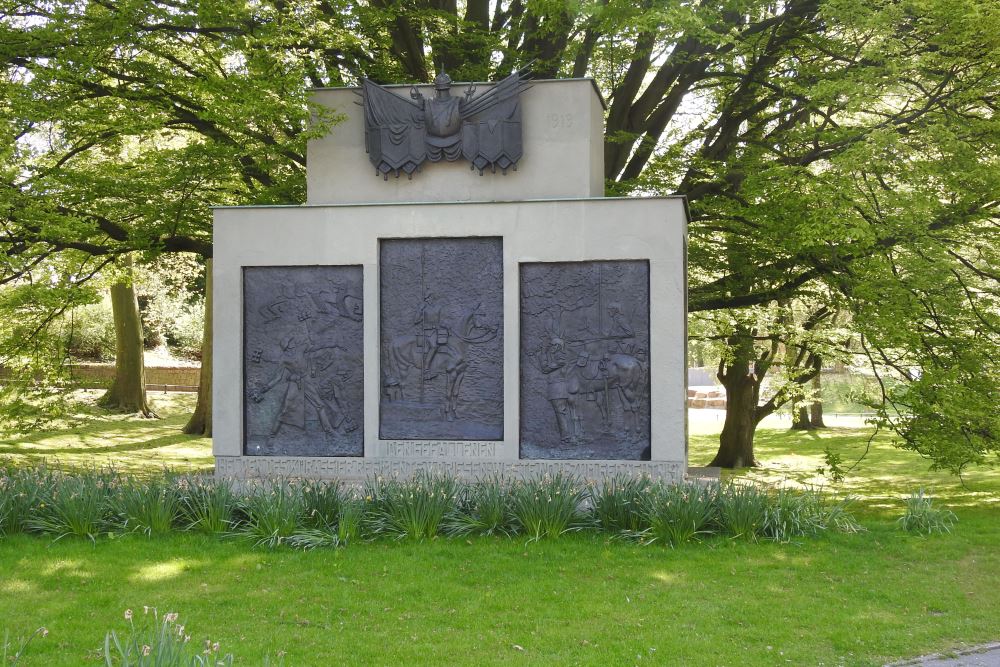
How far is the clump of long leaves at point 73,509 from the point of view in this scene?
1084 cm

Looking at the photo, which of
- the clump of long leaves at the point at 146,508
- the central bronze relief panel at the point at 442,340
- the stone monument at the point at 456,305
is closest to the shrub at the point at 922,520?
the stone monument at the point at 456,305

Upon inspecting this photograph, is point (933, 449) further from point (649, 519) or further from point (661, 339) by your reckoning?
point (649, 519)

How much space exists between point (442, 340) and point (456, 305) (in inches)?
22.3

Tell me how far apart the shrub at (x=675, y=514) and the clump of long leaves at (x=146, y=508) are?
563cm

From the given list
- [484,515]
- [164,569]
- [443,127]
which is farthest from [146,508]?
[443,127]

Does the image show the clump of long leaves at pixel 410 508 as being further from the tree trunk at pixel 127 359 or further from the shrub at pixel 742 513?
the tree trunk at pixel 127 359

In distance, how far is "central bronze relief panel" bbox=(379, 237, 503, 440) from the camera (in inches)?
533

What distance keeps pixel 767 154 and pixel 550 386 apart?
8462mm

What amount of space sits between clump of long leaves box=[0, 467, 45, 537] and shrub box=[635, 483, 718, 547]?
24.1 feet

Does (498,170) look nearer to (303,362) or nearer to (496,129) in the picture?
(496,129)

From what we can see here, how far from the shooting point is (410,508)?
10.9m

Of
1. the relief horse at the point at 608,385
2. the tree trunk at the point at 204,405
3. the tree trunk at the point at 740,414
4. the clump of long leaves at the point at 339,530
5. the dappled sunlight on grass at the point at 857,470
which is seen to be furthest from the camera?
the tree trunk at the point at 204,405

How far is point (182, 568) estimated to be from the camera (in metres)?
9.58

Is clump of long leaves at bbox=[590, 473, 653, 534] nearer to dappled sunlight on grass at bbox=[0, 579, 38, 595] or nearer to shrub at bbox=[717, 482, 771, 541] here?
shrub at bbox=[717, 482, 771, 541]
